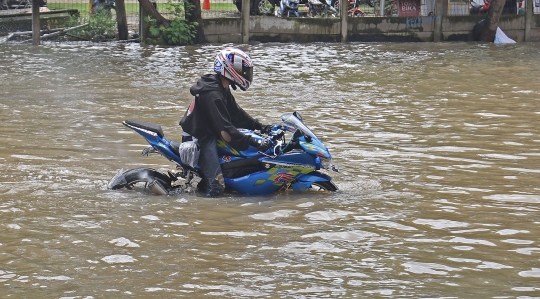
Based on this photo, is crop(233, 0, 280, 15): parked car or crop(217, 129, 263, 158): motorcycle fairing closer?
crop(217, 129, 263, 158): motorcycle fairing

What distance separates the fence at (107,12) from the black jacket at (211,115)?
1858 centimetres

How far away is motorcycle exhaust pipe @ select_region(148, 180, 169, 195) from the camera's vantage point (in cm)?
890

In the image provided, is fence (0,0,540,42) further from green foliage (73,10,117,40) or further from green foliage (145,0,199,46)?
green foliage (145,0,199,46)

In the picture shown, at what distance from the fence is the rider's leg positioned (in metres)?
18.6

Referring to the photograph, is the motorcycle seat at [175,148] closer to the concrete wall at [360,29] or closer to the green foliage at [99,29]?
the concrete wall at [360,29]

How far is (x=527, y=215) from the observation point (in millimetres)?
8062

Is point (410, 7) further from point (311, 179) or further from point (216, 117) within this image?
point (216, 117)

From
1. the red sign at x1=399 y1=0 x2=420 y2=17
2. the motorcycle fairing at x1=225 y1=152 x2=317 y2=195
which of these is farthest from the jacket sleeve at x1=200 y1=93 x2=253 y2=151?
the red sign at x1=399 y1=0 x2=420 y2=17

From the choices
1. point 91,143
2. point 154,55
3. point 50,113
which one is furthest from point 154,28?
point 91,143

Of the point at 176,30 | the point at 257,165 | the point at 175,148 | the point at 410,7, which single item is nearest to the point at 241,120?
the point at 257,165

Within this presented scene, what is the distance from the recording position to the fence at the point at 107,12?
1078 inches

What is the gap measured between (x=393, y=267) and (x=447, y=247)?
2.37 ft

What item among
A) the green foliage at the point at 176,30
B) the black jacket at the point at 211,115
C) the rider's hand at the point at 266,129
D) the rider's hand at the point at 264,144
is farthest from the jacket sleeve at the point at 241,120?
the green foliage at the point at 176,30

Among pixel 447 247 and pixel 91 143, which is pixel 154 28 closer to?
pixel 91 143
